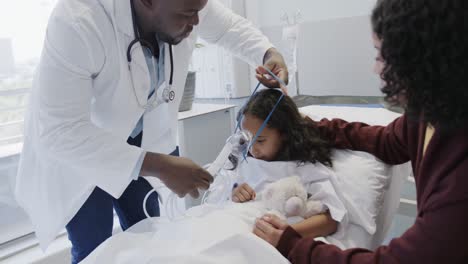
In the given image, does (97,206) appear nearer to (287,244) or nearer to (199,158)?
(287,244)

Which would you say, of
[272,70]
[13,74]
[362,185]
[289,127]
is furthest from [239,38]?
[13,74]

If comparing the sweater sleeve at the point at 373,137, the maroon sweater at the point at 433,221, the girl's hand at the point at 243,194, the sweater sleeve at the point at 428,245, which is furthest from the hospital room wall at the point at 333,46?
the sweater sleeve at the point at 428,245

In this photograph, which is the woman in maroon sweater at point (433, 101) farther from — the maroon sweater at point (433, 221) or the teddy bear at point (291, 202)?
the teddy bear at point (291, 202)

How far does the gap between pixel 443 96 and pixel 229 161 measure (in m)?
0.76

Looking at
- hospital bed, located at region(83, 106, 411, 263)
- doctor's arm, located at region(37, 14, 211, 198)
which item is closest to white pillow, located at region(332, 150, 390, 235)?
hospital bed, located at region(83, 106, 411, 263)

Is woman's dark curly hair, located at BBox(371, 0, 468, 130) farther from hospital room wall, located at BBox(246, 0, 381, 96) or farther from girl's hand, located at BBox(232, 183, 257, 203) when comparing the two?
hospital room wall, located at BBox(246, 0, 381, 96)

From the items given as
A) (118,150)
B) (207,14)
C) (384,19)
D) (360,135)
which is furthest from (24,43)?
(384,19)

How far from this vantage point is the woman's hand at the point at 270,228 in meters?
0.98

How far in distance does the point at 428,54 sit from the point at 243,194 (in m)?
0.86

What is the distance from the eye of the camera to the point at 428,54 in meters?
0.63

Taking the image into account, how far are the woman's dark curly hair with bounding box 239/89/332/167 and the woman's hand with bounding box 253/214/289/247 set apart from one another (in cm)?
40

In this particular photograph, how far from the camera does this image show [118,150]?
3.16ft

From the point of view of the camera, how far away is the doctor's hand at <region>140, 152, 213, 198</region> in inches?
36.7

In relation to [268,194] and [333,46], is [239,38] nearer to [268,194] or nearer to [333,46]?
[268,194]
